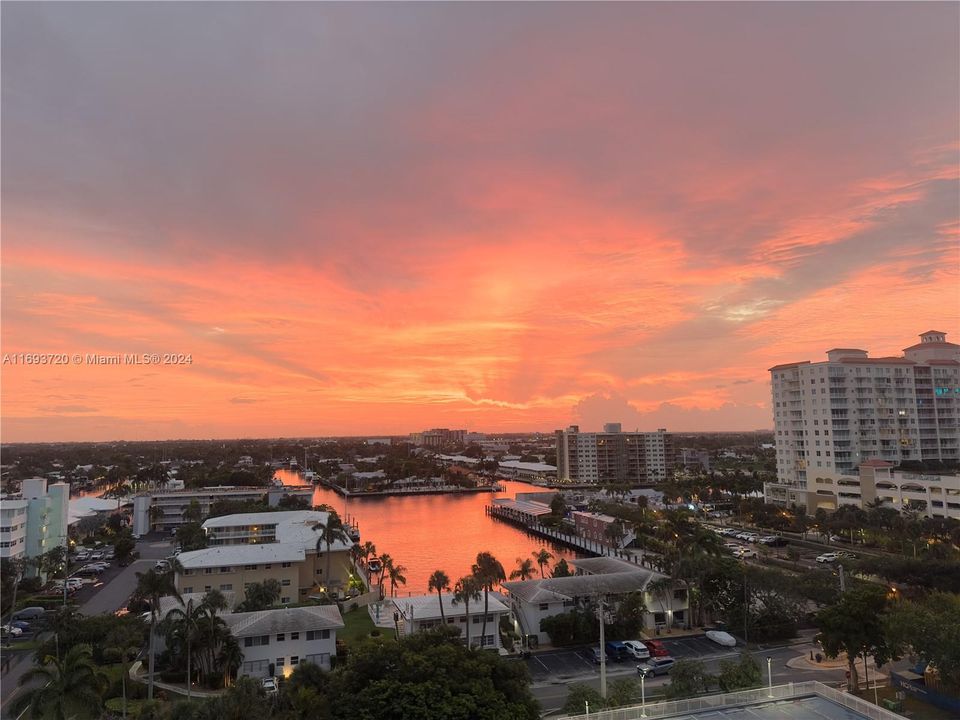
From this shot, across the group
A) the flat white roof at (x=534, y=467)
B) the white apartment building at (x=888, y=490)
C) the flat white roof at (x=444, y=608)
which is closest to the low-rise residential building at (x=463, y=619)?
the flat white roof at (x=444, y=608)

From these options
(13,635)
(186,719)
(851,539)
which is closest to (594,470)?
(851,539)

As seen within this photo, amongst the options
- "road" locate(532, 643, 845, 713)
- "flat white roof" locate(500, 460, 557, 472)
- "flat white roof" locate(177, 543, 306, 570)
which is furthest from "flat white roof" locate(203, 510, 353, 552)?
"flat white roof" locate(500, 460, 557, 472)

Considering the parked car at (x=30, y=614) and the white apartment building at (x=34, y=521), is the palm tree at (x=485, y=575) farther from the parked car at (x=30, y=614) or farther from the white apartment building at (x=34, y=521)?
the white apartment building at (x=34, y=521)

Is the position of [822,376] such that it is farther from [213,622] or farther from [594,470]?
[213,622]

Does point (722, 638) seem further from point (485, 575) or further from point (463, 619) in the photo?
point (463, 619)

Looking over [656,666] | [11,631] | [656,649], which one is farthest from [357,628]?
[11,631]

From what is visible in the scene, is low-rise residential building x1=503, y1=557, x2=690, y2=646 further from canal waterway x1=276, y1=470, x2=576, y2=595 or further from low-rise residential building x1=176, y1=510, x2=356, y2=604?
low-rise residential building x1=176, y1=510, x2=356, y2=604
